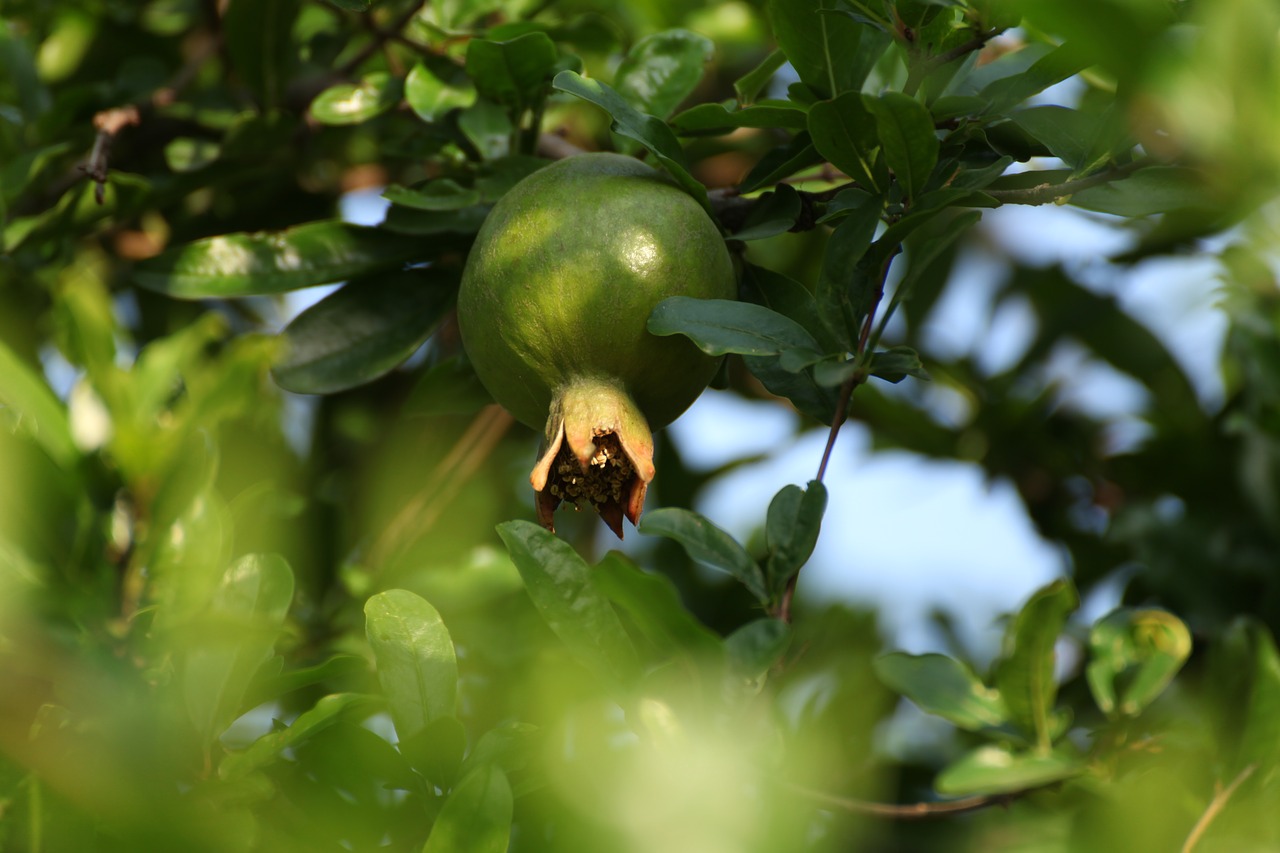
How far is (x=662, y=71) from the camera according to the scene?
125cm

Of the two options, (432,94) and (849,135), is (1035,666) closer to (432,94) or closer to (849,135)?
(849,135)

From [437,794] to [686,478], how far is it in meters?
1.10

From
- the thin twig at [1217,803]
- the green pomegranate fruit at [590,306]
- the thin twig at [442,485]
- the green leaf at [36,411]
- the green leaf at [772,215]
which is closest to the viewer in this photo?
the green pomegranate fruit at [590,306]

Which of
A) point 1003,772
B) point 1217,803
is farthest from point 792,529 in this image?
point 1217,803

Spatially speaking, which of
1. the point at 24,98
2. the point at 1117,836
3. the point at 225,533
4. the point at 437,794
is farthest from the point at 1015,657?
the point at 24,98

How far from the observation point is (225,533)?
1.31 m

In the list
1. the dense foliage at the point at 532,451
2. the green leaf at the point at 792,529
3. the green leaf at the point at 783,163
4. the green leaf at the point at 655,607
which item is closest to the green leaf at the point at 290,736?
the dense foliage at the point at 532,451

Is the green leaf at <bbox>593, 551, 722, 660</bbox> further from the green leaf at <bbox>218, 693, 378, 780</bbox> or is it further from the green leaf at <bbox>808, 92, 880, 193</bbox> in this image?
the green leaf at <bbox>808, 92, 880, 193</bbox>

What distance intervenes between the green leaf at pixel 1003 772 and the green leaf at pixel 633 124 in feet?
2.06

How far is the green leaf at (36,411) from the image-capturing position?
128 centimetres

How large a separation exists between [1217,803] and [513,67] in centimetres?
108

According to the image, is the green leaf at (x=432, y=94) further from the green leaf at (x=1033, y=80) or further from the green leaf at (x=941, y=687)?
the green leaf at (x=941, y=687)

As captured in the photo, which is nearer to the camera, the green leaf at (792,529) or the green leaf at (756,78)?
the green leaf at (792,529)

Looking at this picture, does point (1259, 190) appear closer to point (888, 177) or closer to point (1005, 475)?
point (888, 177)
